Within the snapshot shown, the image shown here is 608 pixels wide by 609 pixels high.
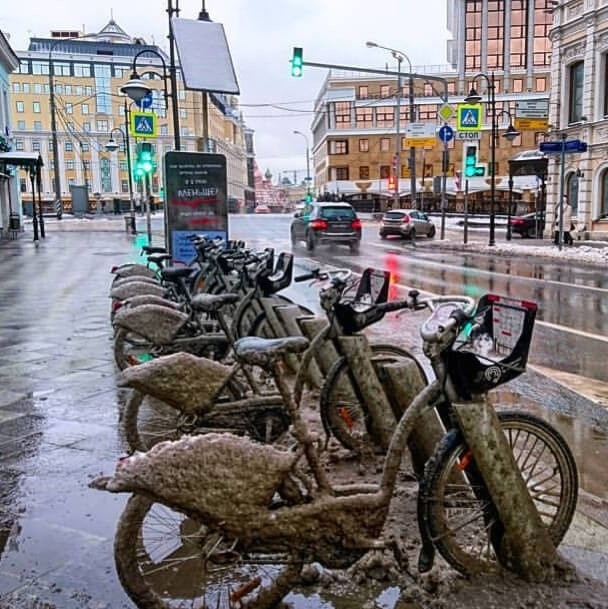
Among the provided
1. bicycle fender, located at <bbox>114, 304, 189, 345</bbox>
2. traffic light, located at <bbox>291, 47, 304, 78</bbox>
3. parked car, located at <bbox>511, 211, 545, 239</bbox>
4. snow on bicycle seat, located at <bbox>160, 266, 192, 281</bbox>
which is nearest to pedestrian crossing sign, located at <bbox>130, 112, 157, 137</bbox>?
traffic light, located at <bbox>291, 47, 304, 78</bbox>

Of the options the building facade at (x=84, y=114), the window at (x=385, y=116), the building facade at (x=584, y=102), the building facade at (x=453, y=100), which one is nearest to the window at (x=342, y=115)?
the building facade at (x=453, y=100)

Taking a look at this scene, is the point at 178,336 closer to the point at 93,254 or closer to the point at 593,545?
the point at 593,545

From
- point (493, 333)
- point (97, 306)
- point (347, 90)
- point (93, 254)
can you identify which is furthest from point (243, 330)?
point (347, 90)

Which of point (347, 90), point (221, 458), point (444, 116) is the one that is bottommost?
point (221, 458)

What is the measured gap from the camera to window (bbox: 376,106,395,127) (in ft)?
248

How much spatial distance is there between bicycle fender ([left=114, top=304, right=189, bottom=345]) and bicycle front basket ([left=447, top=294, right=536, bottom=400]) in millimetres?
3086

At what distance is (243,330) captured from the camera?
6098mm

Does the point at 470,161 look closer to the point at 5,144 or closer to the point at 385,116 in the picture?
the point at 5,144

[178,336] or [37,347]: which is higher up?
[178,336]

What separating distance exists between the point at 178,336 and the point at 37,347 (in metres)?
3.17

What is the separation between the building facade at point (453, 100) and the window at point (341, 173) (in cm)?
4

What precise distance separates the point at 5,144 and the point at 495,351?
30.6 meters

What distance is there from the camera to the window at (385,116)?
75500 mm

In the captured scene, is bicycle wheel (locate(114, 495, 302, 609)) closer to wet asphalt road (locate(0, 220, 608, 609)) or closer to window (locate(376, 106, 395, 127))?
wet asphalt road (locate(0, 220, 608, 609))
